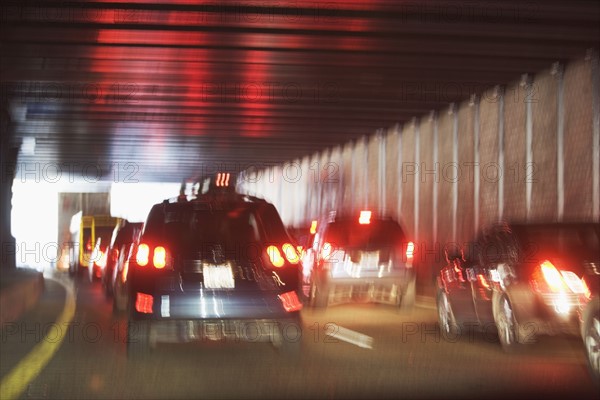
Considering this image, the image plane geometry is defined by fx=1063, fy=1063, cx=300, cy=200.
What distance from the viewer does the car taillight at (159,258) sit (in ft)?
37.2

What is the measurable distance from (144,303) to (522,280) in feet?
13.0

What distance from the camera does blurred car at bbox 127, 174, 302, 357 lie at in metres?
11.2

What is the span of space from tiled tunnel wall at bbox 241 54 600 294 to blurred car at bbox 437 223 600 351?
6.02m

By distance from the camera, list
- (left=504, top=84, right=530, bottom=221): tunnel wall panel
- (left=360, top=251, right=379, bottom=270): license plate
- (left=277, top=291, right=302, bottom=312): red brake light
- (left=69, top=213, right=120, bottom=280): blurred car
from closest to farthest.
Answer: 1. (left=277, top=291, right=302, bottom=312): red brake light
2. (left=360, top=251, right=379, bottom=270): license plate
3. (left=504, top=84, right=530, bottom=221): tunnel wall panel
4. (left=69, top=213, right=120, bottom=280): blurred car

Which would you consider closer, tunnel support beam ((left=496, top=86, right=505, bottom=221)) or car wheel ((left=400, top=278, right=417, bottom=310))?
car wheel ((left=400, top=278, right=417, bottom=310))

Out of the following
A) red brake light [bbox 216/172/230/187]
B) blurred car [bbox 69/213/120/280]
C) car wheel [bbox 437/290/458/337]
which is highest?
red brake light [bbox 216/172/230/187]

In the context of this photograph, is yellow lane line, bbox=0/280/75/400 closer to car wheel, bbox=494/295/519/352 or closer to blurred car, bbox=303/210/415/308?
car wheel, bbox=494/295/519/352

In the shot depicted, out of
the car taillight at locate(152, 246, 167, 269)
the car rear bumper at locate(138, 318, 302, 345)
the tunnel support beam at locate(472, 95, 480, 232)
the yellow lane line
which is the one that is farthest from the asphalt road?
the tunnel support beam at locate(472, 95, 480, 232)

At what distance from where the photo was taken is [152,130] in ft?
105

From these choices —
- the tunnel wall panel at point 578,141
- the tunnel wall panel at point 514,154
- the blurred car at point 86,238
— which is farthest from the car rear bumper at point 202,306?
the blurred car at point 86,238

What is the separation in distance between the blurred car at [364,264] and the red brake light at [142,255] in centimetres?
708

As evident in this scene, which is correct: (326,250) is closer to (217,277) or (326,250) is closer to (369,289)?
(369,289)

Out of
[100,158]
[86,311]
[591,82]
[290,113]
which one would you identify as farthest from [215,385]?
[100,158]

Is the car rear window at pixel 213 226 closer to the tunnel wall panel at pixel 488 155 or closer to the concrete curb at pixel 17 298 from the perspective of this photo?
the concrete curb at pixel 17 298
